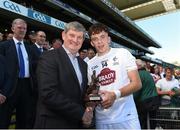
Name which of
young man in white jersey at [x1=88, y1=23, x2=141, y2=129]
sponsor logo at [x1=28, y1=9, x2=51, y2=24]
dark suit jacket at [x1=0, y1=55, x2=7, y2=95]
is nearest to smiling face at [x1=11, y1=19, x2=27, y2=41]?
dark suit jacket at [x1=0, y1=55, x2=7, y2=95]

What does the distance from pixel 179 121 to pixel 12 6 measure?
766cm

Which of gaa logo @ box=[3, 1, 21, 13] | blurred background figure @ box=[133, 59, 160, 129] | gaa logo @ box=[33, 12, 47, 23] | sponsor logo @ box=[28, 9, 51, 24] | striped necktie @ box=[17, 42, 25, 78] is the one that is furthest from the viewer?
gaa logo @ box=[33, 12, 47, 23]

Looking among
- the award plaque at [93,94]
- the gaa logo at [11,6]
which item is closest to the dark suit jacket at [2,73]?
the award plaque at [93,94]

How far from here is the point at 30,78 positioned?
320 cm

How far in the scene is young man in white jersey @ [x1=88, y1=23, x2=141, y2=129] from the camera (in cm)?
226

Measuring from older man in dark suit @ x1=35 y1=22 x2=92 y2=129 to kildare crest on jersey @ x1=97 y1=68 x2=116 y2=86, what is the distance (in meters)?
0.27

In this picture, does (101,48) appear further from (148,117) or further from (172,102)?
(172,102)

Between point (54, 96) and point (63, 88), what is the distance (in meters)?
0.11

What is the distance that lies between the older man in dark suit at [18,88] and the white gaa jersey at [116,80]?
1.10 metres

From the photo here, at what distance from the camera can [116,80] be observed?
7.50 ft

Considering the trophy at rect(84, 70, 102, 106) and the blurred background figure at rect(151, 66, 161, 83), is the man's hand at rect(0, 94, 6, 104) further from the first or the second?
the blurred background figure at rect(151, 66, 161, 83)

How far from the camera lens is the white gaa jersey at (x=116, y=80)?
7.45ft

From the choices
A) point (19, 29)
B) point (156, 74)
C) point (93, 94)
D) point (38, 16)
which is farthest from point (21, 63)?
point (38, 16)

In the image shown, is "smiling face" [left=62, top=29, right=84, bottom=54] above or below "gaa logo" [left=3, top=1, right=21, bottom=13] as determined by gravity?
below
